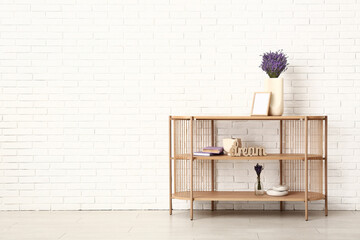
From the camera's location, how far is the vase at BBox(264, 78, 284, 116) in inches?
192

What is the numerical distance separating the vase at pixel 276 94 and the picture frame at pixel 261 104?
0.06 metres

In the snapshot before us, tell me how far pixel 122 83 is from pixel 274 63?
1.50m

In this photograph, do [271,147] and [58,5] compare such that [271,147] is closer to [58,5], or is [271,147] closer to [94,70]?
[94,70]

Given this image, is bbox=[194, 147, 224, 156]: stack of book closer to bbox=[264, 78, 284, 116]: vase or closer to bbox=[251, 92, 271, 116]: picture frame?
bbox=[251, 92, 271, 116]: picture frame

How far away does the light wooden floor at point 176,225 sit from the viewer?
4.17 meters

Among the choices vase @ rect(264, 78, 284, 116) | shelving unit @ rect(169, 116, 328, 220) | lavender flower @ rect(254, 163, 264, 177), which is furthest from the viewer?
shelving unit @ rect(169, 116, 328, 220)

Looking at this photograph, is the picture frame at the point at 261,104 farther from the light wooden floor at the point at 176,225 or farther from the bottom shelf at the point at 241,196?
the light wooden floor at the point at 176,225

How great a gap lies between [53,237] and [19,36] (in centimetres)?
220

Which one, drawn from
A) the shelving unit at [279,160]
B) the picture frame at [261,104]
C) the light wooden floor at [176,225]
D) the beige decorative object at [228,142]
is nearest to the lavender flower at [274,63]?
the picture frame at [261,104]

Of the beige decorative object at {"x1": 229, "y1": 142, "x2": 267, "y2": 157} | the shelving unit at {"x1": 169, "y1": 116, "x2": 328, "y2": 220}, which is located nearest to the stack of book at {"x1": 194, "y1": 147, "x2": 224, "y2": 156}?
the beige decorative object at {"x1": 229, "y1": 142, "x2": 267, "y2": 157}

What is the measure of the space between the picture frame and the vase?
0.06 meters

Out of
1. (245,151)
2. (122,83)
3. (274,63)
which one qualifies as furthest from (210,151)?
(122,83)

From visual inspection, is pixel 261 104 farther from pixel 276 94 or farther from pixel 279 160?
pixel 279 160

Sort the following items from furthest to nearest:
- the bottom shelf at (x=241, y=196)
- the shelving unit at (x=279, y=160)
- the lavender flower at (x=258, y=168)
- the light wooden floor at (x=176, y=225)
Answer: the shelving unit at (x=279, y=160) → the lavender flower at (x=258, y=168) → the bottom shelf at (x=241, y=196) → the light wooden floor at (x=176, y=225)
